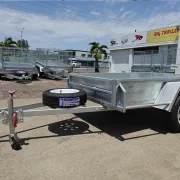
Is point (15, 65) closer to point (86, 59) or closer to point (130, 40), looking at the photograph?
point (130, 40)

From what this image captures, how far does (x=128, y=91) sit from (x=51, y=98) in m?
1.35

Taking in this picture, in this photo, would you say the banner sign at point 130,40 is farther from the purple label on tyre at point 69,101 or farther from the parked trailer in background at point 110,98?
the purple label on tyre at point 69,101

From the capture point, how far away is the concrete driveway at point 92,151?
2805 mm

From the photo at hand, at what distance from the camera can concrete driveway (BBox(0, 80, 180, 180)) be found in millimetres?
2805

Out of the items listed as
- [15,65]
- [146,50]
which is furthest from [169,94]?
[146,50]

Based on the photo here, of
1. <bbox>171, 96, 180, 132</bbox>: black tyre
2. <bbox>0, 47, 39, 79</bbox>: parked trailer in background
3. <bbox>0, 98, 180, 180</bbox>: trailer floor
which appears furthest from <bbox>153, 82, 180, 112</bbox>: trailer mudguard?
<bbox>0, 47, 39, 79</bbox>: parked trailer in background

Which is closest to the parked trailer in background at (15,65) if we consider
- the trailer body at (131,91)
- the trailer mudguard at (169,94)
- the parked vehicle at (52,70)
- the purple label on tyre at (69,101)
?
the parked vehicle at (52,70)

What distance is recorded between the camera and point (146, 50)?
22875 mm

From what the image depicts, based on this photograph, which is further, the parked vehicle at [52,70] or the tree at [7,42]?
the tree at [7,42]

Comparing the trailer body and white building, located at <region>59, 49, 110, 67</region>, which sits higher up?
white building, located at <region>59, 49, 110, 67</region>

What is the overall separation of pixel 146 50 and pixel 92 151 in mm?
20973

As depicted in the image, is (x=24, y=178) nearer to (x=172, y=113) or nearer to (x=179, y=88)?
(x=172, y=113)

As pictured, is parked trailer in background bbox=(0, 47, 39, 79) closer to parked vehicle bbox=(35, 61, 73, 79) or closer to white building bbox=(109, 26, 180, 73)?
parked vehicle bbox=(35, 61, 73, 79)

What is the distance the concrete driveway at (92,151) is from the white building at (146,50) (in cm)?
1077
